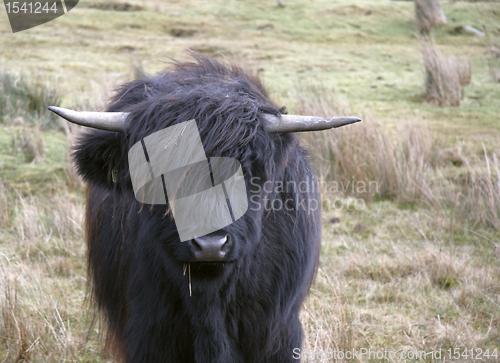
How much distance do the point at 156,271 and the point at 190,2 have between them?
13777 millimetres

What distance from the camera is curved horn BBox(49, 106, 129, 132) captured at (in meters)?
1.96

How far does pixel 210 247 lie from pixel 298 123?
0.63 m

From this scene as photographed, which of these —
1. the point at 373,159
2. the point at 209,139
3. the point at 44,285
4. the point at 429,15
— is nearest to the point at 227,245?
the point at 209,139

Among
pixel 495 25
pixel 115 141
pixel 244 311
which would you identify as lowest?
pixel 495 25

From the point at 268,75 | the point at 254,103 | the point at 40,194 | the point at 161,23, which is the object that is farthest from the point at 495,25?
the point at 254,103

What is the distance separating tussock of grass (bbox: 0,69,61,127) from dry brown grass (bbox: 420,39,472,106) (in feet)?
17.0

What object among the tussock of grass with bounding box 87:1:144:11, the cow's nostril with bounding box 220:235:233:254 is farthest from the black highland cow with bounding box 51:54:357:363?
the tussock of grass with bounding box 87:1:144:11

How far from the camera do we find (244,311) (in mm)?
2271

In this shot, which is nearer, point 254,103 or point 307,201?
point 254,103

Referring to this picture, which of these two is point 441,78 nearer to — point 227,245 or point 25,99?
point 25,99

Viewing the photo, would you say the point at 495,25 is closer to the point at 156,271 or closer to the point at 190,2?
the point at 190,2

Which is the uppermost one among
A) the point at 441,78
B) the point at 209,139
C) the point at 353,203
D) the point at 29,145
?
the point at 209,139

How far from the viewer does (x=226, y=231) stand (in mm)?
1854

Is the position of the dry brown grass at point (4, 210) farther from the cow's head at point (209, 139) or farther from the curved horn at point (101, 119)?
the curved horn at point (101, 119)
